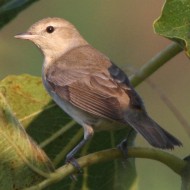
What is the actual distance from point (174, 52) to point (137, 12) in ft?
19.7

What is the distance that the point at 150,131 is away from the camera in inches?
170

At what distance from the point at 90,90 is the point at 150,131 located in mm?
786

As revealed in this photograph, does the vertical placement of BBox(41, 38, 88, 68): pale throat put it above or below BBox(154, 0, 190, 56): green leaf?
below

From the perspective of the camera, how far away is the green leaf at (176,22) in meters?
3.12

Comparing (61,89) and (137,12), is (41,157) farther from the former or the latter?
(137,12)

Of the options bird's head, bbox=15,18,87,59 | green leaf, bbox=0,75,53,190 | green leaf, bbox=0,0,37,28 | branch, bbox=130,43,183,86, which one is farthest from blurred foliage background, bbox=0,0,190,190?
green leaf, bbox=0,75,53,190

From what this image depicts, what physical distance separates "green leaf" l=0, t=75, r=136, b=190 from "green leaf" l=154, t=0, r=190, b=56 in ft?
3.28

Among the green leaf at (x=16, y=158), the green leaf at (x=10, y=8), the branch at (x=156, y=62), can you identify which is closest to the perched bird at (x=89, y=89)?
the branch at (x=156, y=62)

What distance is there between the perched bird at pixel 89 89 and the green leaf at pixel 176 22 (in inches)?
39.2

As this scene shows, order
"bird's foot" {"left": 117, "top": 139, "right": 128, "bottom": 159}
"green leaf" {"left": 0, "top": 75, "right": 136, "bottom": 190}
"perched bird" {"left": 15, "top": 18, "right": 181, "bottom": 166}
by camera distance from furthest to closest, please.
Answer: "perched bird" {"left": 15, "top": 18, "right": 181, "bottom": 166}
"green leaf" {"left": 0, "top": 75, "right": 136, "bottom": 190}
"bird's foot" {"left": 117, "top": 139, "right": 128, "bottom": 159}

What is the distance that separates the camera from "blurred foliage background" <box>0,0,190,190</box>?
695 cm

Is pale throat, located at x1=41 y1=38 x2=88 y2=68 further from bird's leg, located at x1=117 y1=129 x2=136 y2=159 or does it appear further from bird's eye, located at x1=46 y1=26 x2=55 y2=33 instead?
bird's leg, located at x1=117 y1=129 x2=136 y2=159

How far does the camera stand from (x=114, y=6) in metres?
9.62

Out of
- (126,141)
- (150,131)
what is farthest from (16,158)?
(150,131)
